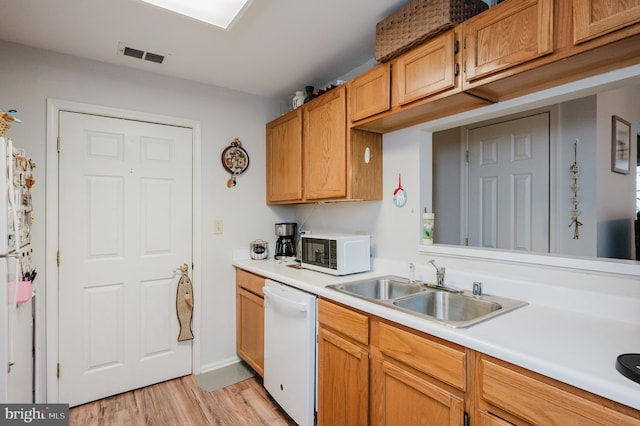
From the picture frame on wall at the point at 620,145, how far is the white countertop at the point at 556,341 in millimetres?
1672

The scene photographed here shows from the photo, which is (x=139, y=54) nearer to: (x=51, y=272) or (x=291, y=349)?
(x=51, y=272)

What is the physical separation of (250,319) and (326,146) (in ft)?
4.72

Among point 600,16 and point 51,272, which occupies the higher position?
point 600,16

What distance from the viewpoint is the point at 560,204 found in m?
2.26

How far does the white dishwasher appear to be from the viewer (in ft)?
5.97

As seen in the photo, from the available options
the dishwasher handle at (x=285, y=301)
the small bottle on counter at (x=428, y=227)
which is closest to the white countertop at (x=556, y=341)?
the dishwasher handle at (x=285, y=301)

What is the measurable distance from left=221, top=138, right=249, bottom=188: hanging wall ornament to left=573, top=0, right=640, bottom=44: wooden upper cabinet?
231 cm

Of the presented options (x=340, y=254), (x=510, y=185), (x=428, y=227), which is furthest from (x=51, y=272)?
(x=510, y=185)

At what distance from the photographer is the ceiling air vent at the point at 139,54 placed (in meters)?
2.10

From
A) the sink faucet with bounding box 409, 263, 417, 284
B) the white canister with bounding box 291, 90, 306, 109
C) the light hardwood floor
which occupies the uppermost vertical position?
the white canister with bounding box 291, 90, 306, 109

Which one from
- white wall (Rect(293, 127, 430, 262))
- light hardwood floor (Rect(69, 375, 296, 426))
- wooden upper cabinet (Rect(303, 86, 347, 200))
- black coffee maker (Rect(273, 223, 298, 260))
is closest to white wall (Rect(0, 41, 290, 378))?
black coffee maker (Rect(273, 223, 298, 260))

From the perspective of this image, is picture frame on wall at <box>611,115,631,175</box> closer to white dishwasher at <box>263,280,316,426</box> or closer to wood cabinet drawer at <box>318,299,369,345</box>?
wood cabinet drawer at <box>318,299,369,345</box>

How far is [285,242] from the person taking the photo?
291cm

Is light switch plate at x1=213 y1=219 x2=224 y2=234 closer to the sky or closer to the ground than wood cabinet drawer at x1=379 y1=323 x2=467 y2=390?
closer to the sky
